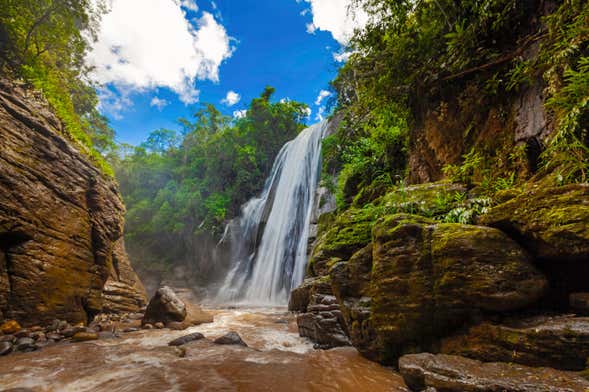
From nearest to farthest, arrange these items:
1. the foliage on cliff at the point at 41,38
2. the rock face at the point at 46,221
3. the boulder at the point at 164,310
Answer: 1. the rock face at the point at 46,221
2. the boulder at the point at 164,310
3. the foliage on cliff at the point at 41,38

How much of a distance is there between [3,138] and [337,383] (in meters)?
8.05

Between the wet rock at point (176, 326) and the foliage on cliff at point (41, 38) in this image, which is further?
the foliage on cliff at point (41, 38)

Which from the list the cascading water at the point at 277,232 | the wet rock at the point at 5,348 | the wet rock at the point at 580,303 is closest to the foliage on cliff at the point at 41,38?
the wet rock at the point at 5,348

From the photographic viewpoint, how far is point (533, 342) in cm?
209

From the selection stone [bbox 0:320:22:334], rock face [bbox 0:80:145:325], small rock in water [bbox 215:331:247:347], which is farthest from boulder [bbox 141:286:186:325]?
small rock in water [bbox 215:331:247:347]

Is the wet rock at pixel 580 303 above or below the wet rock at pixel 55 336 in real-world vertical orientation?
above

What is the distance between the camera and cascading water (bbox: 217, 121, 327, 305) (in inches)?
539

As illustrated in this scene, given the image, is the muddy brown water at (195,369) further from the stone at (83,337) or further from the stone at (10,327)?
the stone at (10,327)

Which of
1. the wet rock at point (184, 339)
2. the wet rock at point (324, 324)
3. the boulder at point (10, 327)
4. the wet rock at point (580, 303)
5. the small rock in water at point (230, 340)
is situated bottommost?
the wet rock at point (184, 339)

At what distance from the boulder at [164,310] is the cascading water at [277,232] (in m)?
5.69

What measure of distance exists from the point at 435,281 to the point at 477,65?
424 centimetres

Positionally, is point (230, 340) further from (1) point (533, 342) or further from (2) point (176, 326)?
(1) point (533, 342)

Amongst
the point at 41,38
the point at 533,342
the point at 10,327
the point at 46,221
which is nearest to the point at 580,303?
the point at 533,342

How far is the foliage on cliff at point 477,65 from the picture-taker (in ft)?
10.2
